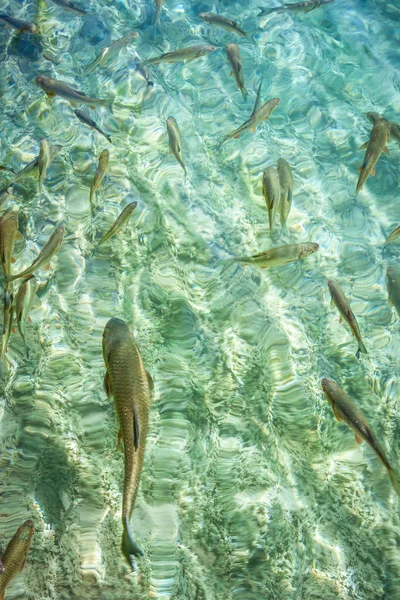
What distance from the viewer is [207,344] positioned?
13.1ft

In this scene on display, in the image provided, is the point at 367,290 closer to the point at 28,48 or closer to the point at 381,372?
the point at 381,372

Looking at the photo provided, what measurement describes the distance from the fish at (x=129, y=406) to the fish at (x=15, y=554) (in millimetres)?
888

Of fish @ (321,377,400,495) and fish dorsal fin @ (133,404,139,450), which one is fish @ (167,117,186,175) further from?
fish dorsal fin @ (133,404,139,450)

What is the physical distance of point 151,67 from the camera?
6848 millimetres

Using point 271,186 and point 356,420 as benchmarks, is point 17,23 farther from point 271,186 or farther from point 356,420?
point 356,420

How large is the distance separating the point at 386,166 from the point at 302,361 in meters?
3.16

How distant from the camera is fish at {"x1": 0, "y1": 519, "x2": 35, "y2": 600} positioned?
2.63 meters

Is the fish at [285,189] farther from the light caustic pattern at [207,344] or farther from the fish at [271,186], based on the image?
the light caustic pattern at [207,344]

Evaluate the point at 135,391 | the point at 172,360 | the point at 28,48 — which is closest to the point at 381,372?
the point at 172,360

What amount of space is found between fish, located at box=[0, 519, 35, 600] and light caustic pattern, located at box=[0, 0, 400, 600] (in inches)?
7.8

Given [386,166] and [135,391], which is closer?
[135,391]

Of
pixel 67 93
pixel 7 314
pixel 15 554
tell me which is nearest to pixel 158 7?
pixel 67 93

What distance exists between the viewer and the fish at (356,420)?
2717 mm

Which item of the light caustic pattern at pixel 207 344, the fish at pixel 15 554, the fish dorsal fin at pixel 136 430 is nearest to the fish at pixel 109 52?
the light caustic pattern at pixel 207 344
